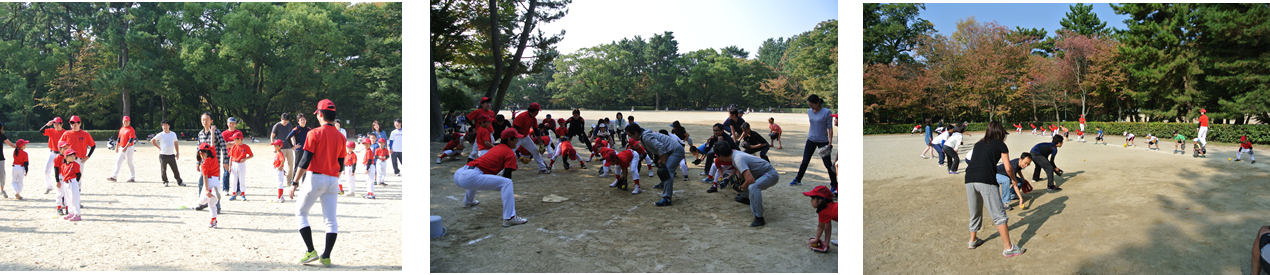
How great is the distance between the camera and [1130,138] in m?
13.1

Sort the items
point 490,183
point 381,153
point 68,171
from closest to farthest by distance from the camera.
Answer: point 490,183 < point 68,171 < point 381,153

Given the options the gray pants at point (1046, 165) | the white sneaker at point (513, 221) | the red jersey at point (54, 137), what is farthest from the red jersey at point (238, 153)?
the gray pants at point (1046, 165)

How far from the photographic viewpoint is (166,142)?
8.32 meters

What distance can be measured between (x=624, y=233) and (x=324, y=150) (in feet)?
8.13

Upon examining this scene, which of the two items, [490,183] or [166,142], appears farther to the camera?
[166,142]

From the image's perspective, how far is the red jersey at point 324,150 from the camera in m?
3.81

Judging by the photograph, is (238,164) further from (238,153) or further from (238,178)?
(238,153)

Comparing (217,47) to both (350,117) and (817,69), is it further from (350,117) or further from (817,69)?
(817,69)

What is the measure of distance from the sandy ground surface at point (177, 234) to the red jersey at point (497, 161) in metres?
1.07

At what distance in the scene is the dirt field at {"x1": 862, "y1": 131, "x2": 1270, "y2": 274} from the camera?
4836 mm

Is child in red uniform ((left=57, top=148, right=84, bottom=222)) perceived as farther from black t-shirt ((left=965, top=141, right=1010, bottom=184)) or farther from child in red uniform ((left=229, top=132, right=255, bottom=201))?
black t-shirt ((left=965, top=141, right=1010, bottom=184))

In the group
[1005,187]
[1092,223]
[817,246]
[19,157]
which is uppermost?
[19,157]

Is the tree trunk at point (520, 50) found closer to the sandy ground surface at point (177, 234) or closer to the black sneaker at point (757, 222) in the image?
the sandy ground surface at point (177, 234)

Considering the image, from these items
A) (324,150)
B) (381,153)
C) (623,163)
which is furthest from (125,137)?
(623,163)
